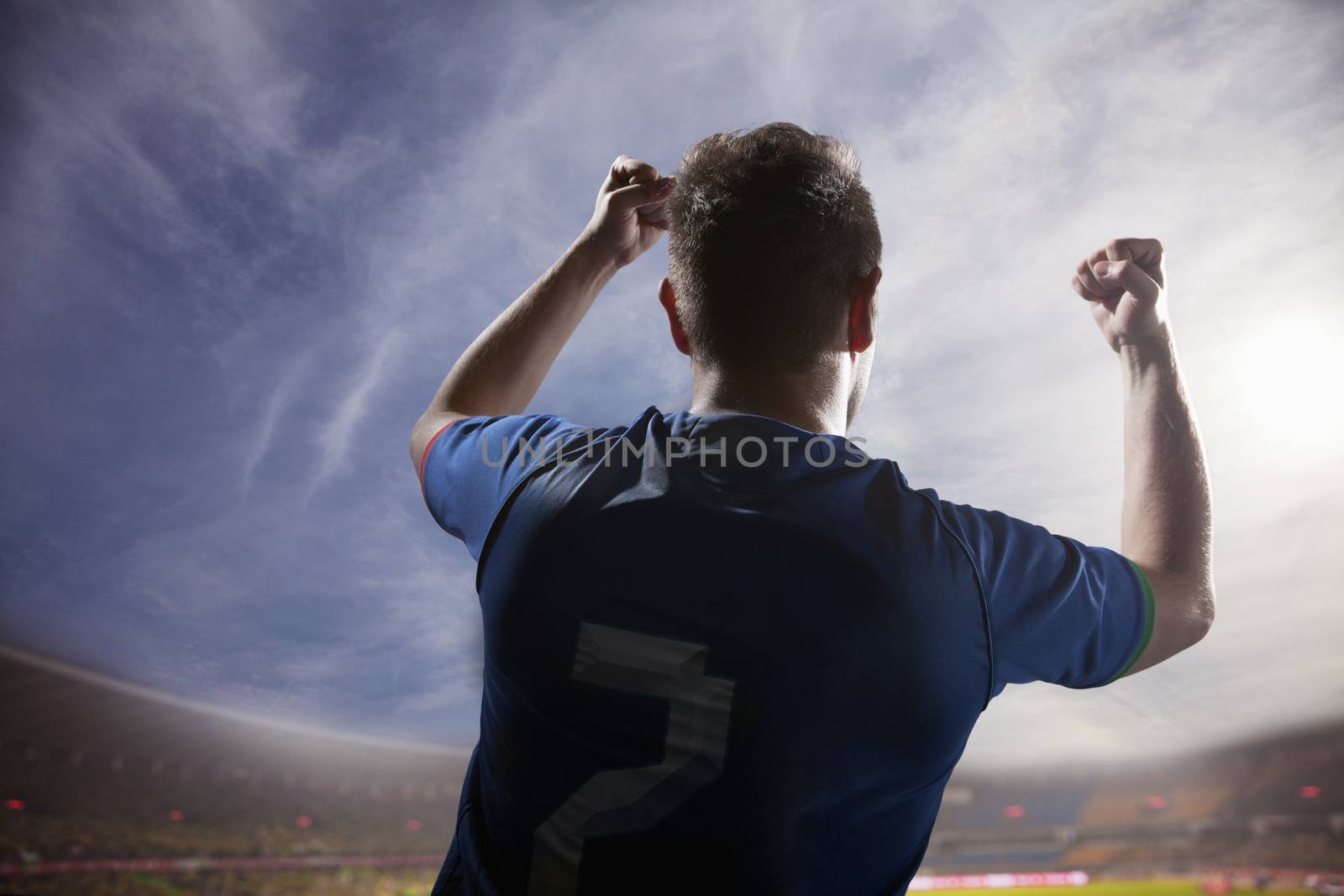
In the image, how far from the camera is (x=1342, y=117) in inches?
87.4

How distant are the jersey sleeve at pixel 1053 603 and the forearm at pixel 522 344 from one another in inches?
16.1

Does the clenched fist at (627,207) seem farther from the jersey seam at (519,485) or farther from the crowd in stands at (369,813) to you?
the crowd in stands at (369,813)

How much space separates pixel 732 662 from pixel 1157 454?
511 mm

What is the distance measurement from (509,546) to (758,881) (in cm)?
24

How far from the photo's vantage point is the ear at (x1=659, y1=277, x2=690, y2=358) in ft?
1.89

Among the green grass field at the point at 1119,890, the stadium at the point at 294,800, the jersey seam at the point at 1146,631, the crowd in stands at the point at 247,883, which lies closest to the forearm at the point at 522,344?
the jersey seam at the point at 1146,631

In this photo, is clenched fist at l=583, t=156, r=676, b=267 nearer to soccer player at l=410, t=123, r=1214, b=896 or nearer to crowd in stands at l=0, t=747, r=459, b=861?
soccer player at l=410, t=123, r=1214, b=896

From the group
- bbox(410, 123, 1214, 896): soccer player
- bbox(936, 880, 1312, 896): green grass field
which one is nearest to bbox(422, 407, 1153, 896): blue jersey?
bbox(410, 123, 1214, 896): soccer player

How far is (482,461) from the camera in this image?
52cm

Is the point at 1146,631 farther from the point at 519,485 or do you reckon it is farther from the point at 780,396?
the point at 519,485

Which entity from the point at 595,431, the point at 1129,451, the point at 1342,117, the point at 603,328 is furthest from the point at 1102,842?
the point at 595,431

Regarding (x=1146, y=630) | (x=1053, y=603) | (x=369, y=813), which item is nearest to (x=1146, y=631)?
(x=1146, y=630)

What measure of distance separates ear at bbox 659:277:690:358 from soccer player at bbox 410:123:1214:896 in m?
0.02

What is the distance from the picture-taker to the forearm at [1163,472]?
0.57 metres
